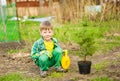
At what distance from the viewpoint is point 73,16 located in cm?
1355

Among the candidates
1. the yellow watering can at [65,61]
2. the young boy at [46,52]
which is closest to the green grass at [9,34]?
the young boy at [46,52]

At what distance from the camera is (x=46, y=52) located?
6.75m

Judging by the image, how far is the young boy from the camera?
6693mm

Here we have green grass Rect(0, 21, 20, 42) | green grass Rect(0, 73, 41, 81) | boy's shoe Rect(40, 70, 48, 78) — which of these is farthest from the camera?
green grass Rect(0, 21, 20, 42)

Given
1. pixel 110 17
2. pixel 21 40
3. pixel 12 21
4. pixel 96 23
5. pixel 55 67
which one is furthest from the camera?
pixel 12 21

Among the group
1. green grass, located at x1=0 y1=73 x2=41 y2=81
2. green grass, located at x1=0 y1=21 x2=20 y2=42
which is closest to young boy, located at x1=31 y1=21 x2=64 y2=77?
green grass, located at x1=0 y1=73 x2=41 y2=81

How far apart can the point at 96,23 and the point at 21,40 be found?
3.61 m

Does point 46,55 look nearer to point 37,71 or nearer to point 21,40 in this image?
Answer: point 37,71

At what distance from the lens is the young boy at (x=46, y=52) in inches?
263

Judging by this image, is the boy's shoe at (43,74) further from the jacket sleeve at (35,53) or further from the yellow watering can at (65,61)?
the yellow watering can at (65,61)

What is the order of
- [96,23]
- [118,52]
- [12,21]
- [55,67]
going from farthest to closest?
1. [12,21]
2. [96,23]
3. [118,52]
4. [55,67]

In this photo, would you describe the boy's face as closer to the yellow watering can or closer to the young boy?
the young boy

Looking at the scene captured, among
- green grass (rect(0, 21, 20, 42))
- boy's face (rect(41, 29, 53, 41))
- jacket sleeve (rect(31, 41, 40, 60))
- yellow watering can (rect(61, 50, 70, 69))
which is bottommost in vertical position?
green grass (rect(0, 21, 20, 42))

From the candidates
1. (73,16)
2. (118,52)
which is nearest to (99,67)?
(118,52)
